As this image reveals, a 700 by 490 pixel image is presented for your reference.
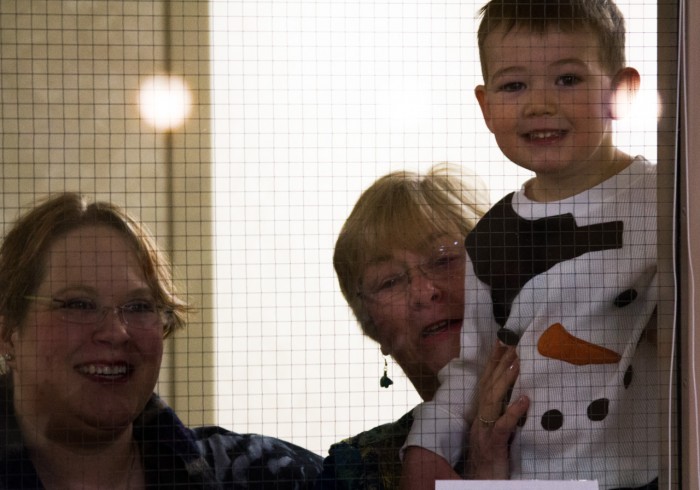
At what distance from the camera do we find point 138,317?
1.03 meters

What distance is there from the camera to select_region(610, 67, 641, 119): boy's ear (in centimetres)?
109

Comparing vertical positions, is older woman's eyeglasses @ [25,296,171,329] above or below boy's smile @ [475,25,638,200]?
below

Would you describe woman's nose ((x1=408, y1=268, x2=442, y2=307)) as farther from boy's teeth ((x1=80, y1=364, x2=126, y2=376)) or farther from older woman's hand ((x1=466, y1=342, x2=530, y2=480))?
boy's teeth ((x1=80, y1=364, x2=126, y2=376))

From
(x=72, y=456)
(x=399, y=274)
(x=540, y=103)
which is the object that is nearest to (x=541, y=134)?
(x=540, y=103)

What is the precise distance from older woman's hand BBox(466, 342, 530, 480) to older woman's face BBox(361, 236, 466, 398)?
0.05m

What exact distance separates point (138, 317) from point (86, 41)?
0.33 meters

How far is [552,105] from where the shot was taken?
107cm

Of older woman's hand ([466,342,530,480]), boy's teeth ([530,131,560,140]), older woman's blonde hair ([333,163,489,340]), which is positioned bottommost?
older woman's hand ([466,342,530,480])

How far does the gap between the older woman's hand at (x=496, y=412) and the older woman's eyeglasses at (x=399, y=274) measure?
0.11 meters

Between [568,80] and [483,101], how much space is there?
106 mm

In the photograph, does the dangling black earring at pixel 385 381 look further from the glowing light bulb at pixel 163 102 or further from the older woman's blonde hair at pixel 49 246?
the glowing light bulb at pixel 163 102

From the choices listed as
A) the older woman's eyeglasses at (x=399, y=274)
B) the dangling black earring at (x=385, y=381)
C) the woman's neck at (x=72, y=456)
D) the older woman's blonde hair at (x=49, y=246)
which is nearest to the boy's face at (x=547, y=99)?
the older woman's eyeglasses at (x=399, y=274)

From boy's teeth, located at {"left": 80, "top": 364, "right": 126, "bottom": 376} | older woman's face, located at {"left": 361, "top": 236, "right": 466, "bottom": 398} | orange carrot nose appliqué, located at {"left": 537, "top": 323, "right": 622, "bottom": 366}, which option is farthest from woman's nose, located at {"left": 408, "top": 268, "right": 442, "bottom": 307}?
boy's teeth, located at {"left": 80, "top": 364, "right": 126, "bottom": 376}

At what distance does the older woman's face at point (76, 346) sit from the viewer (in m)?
1.02
